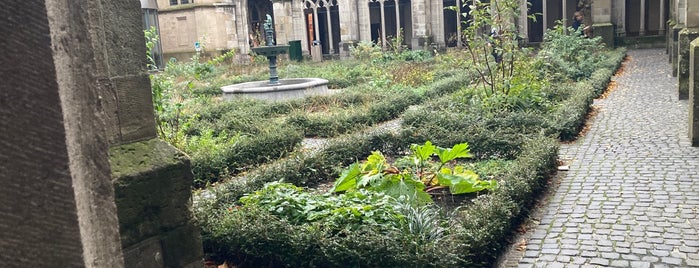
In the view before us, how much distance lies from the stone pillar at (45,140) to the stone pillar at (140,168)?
1.27 metres

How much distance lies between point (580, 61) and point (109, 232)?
1562 centimetres

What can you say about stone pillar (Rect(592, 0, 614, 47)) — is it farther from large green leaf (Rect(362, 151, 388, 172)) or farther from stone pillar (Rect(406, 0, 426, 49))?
large green leaf (Rect(362, 151, 388, 172))

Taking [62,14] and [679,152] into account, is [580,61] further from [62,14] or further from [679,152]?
[62,14]

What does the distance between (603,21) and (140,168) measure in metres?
23.1

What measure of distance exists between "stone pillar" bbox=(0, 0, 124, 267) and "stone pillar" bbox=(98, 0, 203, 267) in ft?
4.16

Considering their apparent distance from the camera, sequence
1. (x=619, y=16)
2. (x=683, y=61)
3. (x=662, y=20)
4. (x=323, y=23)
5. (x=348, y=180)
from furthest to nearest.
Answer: (x=323, y=23) < (x=619, y=16) < (x=662, y=20) < (x=683, y=61) < (x=348, y=180)

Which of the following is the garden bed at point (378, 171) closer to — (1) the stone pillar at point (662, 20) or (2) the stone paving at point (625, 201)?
(2) the stone paving at point (625, 201)

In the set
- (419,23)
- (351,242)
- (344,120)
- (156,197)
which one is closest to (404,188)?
(351,242)

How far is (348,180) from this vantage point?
610 cm

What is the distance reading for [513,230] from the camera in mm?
5082

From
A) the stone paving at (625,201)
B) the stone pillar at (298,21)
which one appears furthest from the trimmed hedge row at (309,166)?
the stone pillar at (298,21)

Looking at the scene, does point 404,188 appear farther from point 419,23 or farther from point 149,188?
point 419,23

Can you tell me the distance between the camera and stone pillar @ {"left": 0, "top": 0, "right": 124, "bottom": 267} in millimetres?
1580

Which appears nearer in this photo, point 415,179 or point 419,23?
point 415,179
